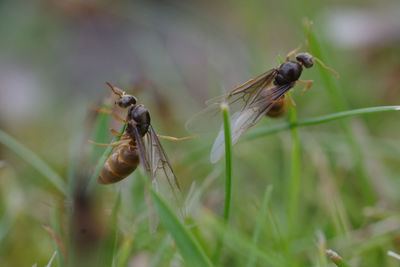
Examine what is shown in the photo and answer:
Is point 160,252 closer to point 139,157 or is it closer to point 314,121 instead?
point 139,157

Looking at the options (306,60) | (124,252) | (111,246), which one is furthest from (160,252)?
(306,60)

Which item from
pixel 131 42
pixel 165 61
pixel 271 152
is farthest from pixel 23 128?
pixel 271 152

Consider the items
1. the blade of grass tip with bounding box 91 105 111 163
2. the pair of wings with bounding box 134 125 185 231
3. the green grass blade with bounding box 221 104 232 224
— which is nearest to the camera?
the green grass blade with bounding box 221 104 232 224

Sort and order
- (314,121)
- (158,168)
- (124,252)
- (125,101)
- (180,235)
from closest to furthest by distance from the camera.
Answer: (180,235) → (124,252) → (314,121) → (158,168) → (125,101)

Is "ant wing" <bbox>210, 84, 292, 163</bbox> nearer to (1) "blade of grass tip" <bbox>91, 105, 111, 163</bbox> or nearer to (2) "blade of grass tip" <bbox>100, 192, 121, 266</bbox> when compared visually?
(1) "blade of grass tip" <bbox>91, 105, 111, 163</bbox>

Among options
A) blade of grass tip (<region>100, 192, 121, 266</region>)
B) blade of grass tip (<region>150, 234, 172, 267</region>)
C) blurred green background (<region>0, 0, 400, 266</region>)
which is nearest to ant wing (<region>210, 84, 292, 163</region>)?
blurred green background (<region>0, 0, 400, 266</region>)
